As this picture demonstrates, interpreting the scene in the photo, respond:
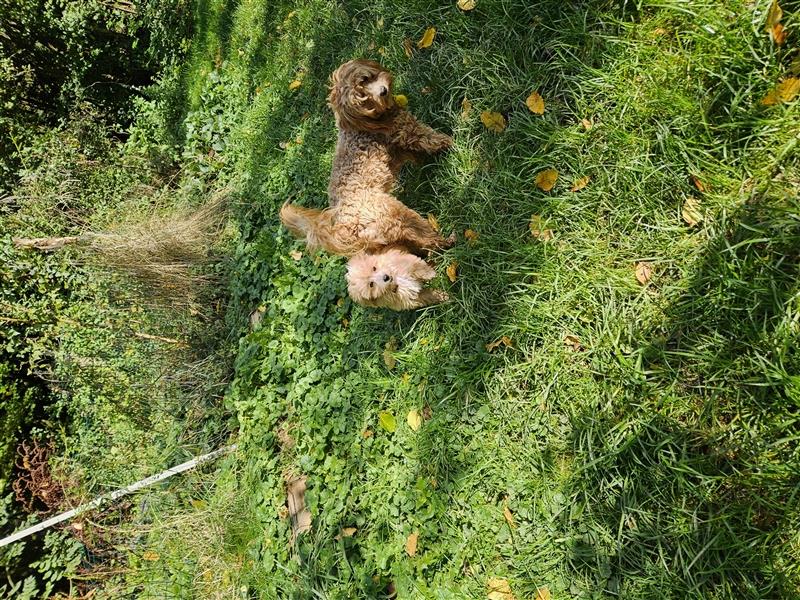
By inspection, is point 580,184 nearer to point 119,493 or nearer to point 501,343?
point 501,343

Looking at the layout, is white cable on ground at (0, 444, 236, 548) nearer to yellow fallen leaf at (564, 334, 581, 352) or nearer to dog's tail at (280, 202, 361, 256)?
dog's tail at (280, 202, 361, 256)

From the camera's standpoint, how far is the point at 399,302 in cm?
305

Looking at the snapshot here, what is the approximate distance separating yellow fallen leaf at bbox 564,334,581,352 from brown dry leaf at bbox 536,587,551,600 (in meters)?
1.22

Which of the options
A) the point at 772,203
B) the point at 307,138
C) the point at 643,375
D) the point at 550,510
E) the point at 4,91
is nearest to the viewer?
the point at 772,203

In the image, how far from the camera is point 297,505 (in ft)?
13.6

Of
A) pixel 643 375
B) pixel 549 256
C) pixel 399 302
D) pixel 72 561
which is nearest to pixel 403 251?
pixel 399 302

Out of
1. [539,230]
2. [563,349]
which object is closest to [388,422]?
[563,349]

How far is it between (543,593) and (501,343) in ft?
4.25

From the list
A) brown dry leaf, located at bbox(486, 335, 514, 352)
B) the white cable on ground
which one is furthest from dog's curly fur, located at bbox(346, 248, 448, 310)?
the white cable on ground

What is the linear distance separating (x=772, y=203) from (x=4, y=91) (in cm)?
935

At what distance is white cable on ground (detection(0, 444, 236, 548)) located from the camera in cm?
496

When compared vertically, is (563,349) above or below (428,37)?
below

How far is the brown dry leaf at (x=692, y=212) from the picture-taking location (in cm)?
235

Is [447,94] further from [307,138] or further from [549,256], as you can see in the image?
[307,138]
